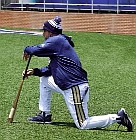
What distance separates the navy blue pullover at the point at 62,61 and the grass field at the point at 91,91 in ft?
2.13

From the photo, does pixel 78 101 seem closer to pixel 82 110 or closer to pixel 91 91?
pixel 82 110

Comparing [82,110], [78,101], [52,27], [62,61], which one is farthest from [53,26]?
[82,110]

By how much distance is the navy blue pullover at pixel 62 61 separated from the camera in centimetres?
682

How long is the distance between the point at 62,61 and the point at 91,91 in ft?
10.6

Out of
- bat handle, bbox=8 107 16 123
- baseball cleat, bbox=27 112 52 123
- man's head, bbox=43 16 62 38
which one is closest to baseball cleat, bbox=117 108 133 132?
baseball cleat, bbox=27 112 52 123

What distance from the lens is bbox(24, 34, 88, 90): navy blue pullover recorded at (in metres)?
6.82

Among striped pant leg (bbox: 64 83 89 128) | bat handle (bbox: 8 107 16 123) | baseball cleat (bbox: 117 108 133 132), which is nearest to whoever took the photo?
striped pant leg (bbox: 64 83 89 128)

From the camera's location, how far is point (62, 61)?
6855 mm

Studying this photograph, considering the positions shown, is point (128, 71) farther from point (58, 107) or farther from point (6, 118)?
point (6, 118)

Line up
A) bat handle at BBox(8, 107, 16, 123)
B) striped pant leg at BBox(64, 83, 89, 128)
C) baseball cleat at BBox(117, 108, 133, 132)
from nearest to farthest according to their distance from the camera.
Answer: striped pant leg at BBox(64, 83, 89, 128) → baseball cleat at BBox(117, 108, 133, 132) → bat handle at BBox(8, 107, 16, 123)

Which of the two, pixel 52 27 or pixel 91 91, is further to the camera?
pixel 91 91

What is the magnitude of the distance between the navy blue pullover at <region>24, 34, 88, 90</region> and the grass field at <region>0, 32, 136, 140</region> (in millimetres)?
650

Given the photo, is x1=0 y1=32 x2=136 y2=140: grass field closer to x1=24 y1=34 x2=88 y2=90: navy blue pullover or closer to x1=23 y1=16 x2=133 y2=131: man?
x1=23 y1=16 x2=133 y2=131: man

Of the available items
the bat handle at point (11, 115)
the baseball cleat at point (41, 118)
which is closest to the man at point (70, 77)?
the baseball cleat at point (41, 118)
